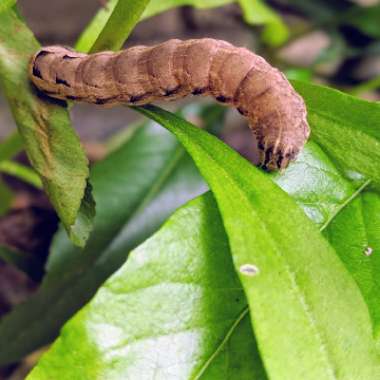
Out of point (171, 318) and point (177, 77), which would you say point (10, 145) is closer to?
point (177, 77)

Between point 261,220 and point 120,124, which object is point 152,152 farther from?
point 120,124

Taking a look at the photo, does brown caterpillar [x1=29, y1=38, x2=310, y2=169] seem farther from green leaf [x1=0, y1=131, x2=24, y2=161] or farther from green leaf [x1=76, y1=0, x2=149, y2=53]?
green leaf [x1=0, y1=131, x2=24, y2=161]

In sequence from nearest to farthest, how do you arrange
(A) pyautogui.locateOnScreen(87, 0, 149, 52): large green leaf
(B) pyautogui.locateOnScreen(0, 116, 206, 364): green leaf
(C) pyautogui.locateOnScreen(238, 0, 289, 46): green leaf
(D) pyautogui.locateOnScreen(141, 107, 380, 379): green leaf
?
1. (D) pyautogui.locateOnScreen(141, 107, 380, 379): green leaf
2. (A) pyautogui.locateOnScreen(87, 0, 149, 52): large green leaf
3. (B) pyautogui.locateOnScreen(0, 116, 206, 364): green leaf
4. (C) pyautogui.locateOnScreen(238, 0, 289, 46): green leaf

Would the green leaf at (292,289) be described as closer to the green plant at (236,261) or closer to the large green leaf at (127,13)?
the green plant at (236,261)

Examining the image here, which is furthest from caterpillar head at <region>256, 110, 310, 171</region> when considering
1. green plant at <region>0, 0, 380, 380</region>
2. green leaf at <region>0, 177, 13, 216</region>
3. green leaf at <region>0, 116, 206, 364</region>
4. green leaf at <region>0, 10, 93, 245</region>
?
green leaf at <region>0, 177, 13, 216</region>

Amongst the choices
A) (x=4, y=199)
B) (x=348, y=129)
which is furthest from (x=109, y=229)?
(x=348, y=129)

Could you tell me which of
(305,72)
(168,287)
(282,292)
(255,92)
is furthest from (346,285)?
(305,72)

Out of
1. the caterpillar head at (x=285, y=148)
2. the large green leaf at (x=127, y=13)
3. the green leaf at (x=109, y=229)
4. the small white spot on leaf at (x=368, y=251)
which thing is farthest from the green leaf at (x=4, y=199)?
the small white spot on leaf at (x=368, y=251)
